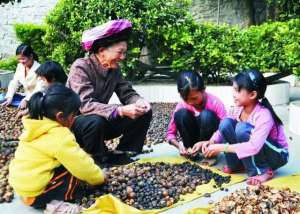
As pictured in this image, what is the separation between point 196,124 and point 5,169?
1.81 meters

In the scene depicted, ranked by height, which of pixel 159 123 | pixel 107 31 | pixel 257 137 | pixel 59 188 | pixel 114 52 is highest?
pixel 107 31

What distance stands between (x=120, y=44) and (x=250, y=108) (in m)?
1.31

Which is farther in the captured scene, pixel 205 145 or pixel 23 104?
pixel 23 104

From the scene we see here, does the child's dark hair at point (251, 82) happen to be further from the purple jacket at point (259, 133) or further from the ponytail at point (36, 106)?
the ponytail at point (36, 106)

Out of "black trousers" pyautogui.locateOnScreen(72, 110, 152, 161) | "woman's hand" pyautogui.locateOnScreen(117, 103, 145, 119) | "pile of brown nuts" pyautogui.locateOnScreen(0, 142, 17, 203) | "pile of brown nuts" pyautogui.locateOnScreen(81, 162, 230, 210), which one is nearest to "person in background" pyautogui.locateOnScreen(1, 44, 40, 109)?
"pile of brown nuts" pyautogui.locateOnScreen(0, 142, 17, 203)

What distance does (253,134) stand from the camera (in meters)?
4.70

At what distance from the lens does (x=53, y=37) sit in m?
9.59

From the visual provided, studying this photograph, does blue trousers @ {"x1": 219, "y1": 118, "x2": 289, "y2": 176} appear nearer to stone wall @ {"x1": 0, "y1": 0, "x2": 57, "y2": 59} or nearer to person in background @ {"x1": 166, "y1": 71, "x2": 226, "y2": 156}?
person in background @ {"x1": 166, "y1": 71, "x2": 226, "y2": 156}

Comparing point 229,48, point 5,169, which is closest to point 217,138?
point 5,169

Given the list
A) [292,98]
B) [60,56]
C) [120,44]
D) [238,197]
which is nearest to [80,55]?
[60,56]

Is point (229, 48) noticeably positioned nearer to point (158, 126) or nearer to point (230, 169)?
point (158, 126)

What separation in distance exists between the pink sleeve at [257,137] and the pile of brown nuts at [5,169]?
1.91 metres

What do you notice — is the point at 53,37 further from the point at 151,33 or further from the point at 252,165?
the point at 252,165

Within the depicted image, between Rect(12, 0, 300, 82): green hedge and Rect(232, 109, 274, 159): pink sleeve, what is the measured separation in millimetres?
4182
